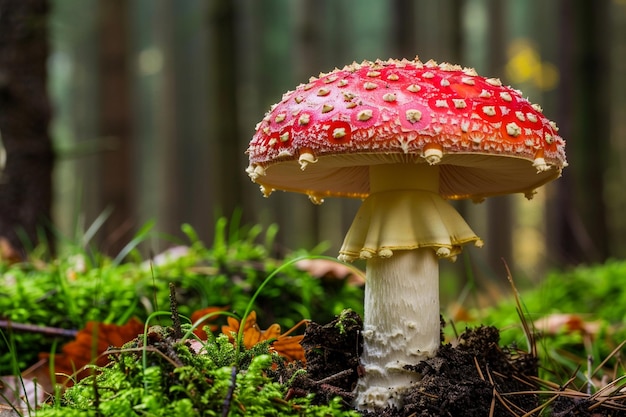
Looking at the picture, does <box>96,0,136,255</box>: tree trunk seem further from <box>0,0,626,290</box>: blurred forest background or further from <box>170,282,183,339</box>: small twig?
<box>170,282,183,339</box>: small twig

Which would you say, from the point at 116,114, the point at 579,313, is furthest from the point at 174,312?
the point at 116,114

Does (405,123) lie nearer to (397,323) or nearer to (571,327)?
(397,323)

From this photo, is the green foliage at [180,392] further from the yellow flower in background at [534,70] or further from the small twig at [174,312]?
the yellow flower in background at [534,70]

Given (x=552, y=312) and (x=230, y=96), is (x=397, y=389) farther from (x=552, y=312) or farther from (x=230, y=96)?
(x=230, y=96)

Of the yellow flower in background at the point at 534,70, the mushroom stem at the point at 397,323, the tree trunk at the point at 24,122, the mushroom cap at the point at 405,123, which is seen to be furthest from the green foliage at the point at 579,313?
the yellow flower in background at the point at 534,70

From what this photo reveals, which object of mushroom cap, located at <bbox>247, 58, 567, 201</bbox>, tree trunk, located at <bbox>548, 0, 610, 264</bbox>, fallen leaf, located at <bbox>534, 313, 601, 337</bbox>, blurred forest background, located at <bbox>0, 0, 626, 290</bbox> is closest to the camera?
mushroom cap, located at <bbox>247, 58, 567, 201</bbox>

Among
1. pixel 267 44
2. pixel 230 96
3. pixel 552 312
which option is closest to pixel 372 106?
pixel 552 312

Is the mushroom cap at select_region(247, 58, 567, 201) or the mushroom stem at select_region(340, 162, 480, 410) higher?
the mushroom cap at select_region(247, 58, 567, 201)

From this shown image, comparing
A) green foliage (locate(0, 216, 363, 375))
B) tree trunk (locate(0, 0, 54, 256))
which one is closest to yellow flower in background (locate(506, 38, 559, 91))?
tree trunk (locate(0, 0, 54, 256))
